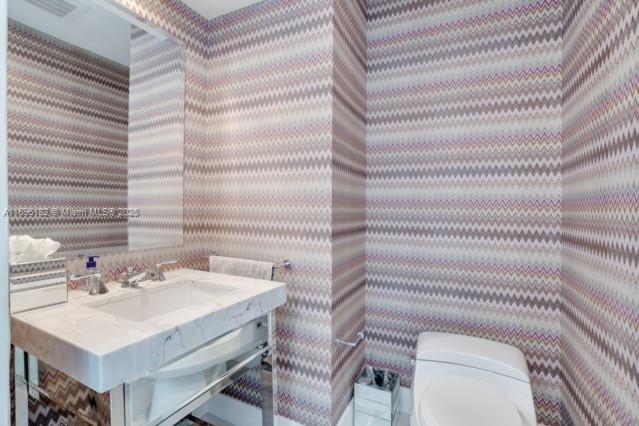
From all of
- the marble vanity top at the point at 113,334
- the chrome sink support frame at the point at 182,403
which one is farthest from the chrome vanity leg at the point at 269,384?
the marble vanity top at the point at 113,334

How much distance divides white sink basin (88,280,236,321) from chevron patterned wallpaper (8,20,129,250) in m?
0.30

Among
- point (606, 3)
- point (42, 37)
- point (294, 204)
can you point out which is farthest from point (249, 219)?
point (606, 3)

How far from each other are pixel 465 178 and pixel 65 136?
1.90 metres

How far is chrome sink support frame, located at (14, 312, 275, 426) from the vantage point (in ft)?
2.56

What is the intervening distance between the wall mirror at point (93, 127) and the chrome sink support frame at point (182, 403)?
0.45 meters

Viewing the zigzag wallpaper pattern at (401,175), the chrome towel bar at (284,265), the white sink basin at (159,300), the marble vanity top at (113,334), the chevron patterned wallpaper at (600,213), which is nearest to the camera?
the marble vanity top at (113,334)

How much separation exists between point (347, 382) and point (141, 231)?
1.35 meters

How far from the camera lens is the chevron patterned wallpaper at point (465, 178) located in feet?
4.89

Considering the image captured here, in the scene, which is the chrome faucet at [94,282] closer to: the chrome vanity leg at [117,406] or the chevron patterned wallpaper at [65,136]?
the chevron patterned wallpaper at [65,136]

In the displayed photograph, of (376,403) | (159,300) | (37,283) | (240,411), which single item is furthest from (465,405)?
(37,283)

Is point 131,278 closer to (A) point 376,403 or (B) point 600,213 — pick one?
(A) point 376,403

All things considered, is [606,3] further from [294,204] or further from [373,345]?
[373,345]

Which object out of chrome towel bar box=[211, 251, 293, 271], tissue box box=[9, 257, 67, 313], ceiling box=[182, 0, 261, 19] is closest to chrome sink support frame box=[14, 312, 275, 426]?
tissue box box=[9, 257, 67, 313]

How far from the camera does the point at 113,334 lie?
80 cm
